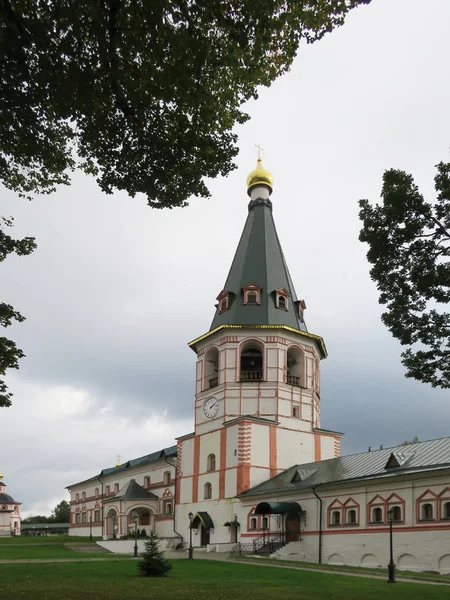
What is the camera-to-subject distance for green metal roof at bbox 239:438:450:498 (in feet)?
94.5

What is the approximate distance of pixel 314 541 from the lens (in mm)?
32281

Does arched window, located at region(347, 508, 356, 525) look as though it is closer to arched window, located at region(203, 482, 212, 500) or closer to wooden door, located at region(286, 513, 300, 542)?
→ wooden door, located at region(286, 513, 300, 542)

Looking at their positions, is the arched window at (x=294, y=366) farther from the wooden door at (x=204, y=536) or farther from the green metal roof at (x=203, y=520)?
the wooden door at (x=204, y=536)

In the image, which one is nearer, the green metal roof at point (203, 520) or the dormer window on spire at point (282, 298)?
the green metal roof at point (203, 520)

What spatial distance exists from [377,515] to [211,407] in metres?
15.5

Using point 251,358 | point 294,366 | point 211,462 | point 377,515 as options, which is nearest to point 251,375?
point 251,358

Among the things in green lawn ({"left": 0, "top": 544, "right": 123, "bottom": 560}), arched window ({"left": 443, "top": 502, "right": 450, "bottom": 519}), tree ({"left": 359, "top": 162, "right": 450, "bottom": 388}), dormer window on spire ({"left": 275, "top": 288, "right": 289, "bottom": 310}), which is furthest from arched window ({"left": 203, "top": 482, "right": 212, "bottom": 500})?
tree ({"left": 359, "top": 162, "right": 450, "bottom": 388})

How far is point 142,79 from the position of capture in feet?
40.3

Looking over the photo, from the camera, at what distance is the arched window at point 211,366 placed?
43.2m

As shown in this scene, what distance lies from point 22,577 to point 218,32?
661 inches

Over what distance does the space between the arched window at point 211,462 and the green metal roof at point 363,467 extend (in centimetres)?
430

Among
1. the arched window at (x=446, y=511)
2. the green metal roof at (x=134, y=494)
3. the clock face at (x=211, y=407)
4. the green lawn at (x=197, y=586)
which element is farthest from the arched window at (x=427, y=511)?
the green metal roof at (x=134, y=494)

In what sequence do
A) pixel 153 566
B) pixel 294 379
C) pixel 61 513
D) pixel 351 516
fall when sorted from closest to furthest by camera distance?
pixel 153 566 < pixel 351 516 < pixel 294 379 < pixel 61 513

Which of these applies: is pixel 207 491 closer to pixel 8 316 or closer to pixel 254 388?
pixel 254 388
